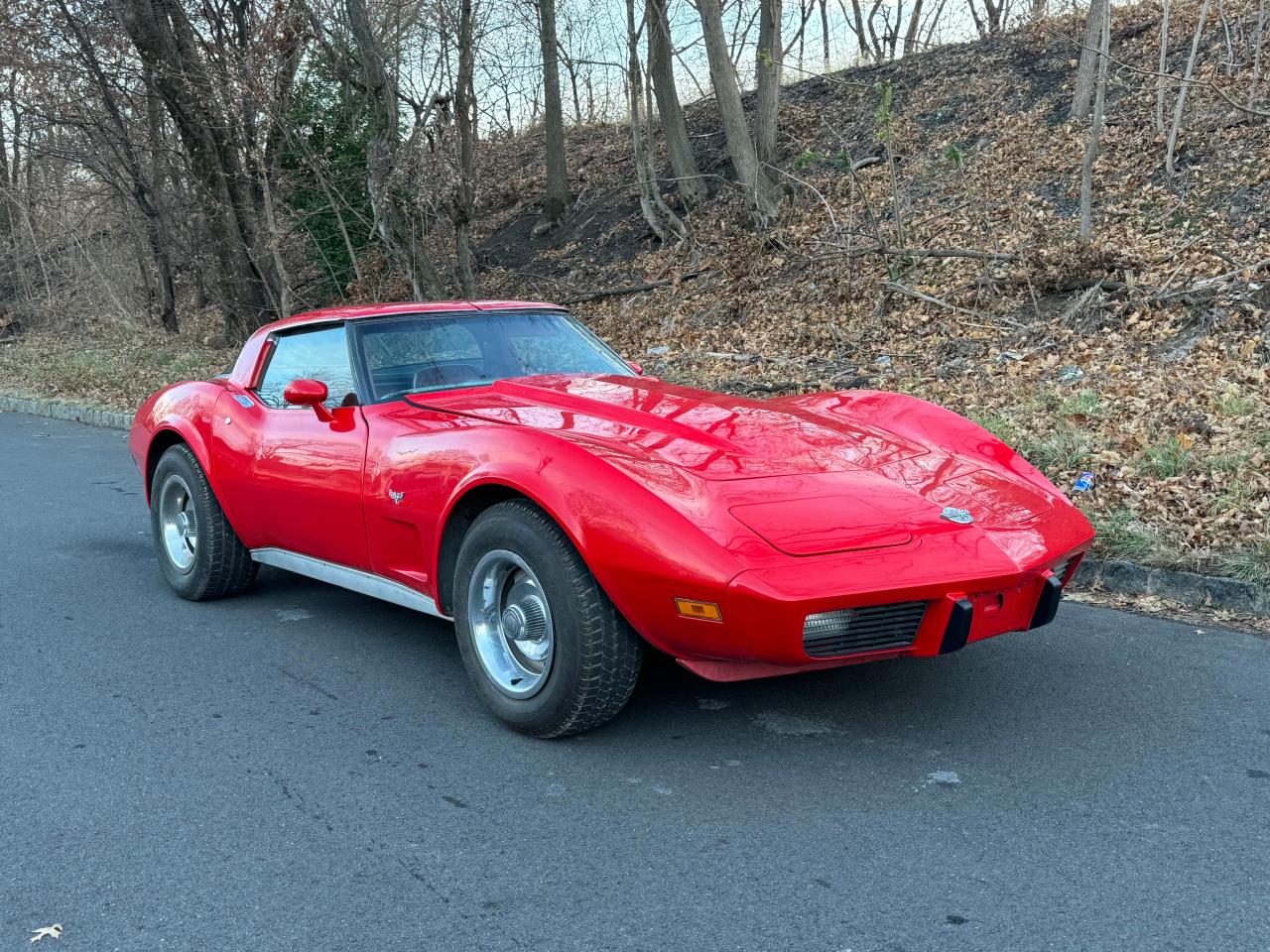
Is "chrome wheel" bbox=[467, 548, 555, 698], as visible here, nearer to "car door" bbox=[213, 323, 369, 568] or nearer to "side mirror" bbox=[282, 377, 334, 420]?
"car door" bbox=[213, 323, 369, 568]

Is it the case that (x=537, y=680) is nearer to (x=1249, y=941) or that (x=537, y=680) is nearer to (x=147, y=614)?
(x=1249, y=941)

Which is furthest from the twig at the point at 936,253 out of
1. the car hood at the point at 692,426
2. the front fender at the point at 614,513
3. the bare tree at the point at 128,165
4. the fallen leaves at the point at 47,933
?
the bare tree at the point at 128,165

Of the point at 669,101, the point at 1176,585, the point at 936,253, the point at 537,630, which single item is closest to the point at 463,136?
the point at 669,101

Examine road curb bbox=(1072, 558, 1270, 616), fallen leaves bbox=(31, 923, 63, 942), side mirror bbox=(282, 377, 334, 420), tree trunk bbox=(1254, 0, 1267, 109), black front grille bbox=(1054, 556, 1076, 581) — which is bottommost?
road curb bbox=(1072, 558, 1270, 616)

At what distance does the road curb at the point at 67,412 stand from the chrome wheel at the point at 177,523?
24.0ft

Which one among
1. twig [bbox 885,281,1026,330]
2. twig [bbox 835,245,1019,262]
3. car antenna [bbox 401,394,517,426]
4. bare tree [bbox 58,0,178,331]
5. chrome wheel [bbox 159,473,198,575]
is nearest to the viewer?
car antenna [bbox 401,394,517,426]

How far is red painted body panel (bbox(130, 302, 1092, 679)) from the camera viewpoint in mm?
3018

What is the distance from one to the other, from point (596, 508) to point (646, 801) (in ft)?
2.73

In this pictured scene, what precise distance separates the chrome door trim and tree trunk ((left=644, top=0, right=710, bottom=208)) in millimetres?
12870

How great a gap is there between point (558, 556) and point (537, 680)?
0.43m

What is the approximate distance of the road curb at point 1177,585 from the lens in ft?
15.3

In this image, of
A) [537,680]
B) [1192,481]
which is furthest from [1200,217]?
[537,680]

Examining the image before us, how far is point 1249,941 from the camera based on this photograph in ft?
7.54

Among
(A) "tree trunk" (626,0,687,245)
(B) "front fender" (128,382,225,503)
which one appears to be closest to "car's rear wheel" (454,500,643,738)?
(B) "front fender" (128,382,225,503)
